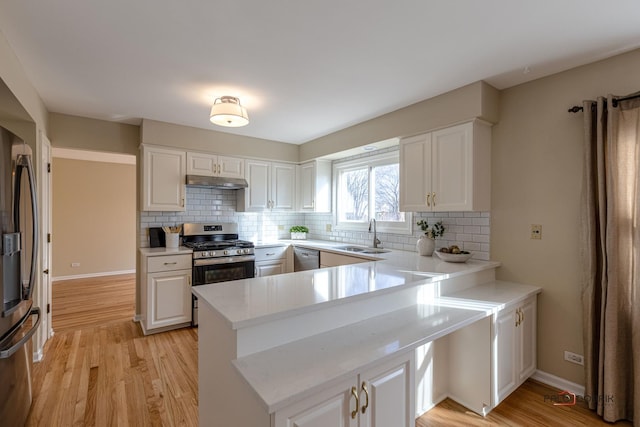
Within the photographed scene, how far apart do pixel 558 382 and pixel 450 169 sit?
1.91 m

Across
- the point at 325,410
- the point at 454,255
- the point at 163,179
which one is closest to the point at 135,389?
the point at 325,410

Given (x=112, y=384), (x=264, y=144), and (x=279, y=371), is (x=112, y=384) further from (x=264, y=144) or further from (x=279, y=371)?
(x=264, y=144)

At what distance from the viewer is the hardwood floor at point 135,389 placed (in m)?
1.99

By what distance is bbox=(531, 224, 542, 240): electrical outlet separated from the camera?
2.47 m

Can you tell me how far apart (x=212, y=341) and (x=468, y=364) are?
5.82 ft

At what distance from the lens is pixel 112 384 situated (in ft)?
7.84

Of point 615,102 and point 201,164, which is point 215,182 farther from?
point 615,102

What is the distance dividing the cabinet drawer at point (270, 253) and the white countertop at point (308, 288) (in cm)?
198

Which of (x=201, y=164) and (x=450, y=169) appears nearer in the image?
(x=450, y=169)

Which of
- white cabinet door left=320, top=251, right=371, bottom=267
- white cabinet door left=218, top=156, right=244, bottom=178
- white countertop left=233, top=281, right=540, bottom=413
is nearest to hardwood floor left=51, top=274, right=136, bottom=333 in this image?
white cabinet door left=218, top=156, right=244, bottom=178

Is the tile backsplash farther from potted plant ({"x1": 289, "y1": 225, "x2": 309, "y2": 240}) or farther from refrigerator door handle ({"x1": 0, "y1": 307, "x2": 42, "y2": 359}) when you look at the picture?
refrigerator door handle ({"x1": 0, "y1": 307, "x2": 42, "y2": 359})

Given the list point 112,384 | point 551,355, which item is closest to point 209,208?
point 112,384

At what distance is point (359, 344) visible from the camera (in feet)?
4.77

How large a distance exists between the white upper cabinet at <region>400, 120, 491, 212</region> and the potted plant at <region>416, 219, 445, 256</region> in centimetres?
32
